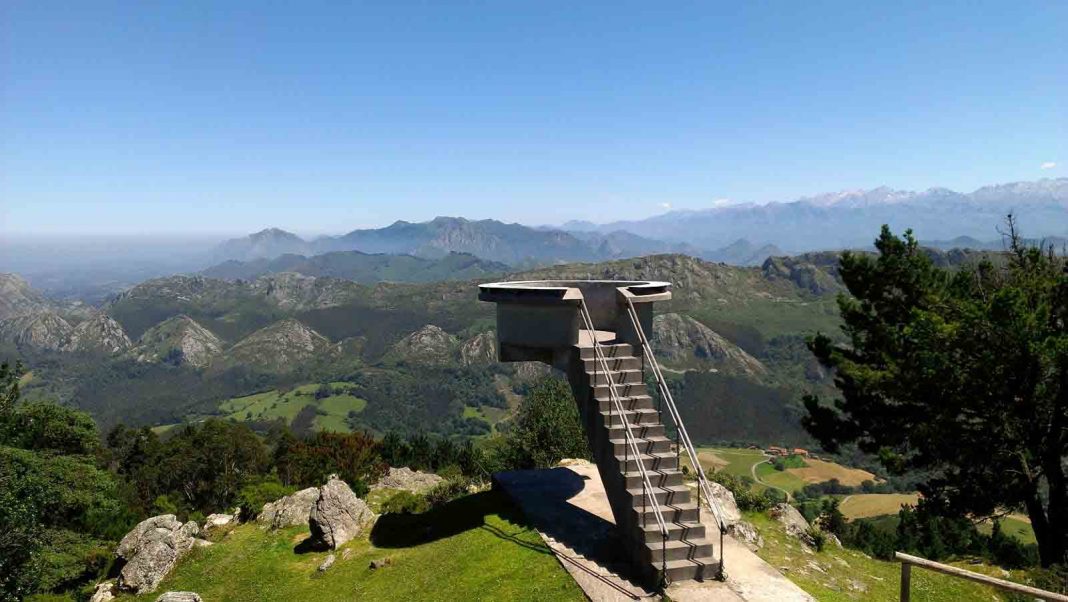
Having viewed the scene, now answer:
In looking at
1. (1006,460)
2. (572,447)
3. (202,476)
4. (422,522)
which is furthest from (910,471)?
(202,476)

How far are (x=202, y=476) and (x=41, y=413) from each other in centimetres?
2147

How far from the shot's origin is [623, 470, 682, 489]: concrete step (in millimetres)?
10930

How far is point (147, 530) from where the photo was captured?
54.2 ft

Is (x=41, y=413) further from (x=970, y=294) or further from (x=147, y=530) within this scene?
(x=970, y=294)

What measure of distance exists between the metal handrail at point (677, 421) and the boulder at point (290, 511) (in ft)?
39.1

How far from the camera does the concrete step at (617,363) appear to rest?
12.7 m

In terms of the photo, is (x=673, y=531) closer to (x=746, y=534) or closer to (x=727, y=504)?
(x=746, y=534)

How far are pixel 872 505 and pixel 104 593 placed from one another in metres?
124

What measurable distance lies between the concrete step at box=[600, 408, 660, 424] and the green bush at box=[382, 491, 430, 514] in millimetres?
9878

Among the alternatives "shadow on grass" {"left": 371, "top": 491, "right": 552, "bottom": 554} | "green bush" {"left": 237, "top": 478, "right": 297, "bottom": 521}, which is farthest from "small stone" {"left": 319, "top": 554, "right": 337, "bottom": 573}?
"green bush" {"left": 237, "top": 478, "right": 297, "bottom": 521}

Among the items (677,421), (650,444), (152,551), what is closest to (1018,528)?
(650,444)

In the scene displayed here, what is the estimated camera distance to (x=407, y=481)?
28.0 meters

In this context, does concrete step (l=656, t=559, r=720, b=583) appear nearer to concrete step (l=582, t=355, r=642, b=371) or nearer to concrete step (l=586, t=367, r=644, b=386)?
concrete step (l=586, t=367, r=644, b=386)

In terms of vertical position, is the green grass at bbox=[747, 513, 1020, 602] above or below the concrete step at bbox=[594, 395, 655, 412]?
below
